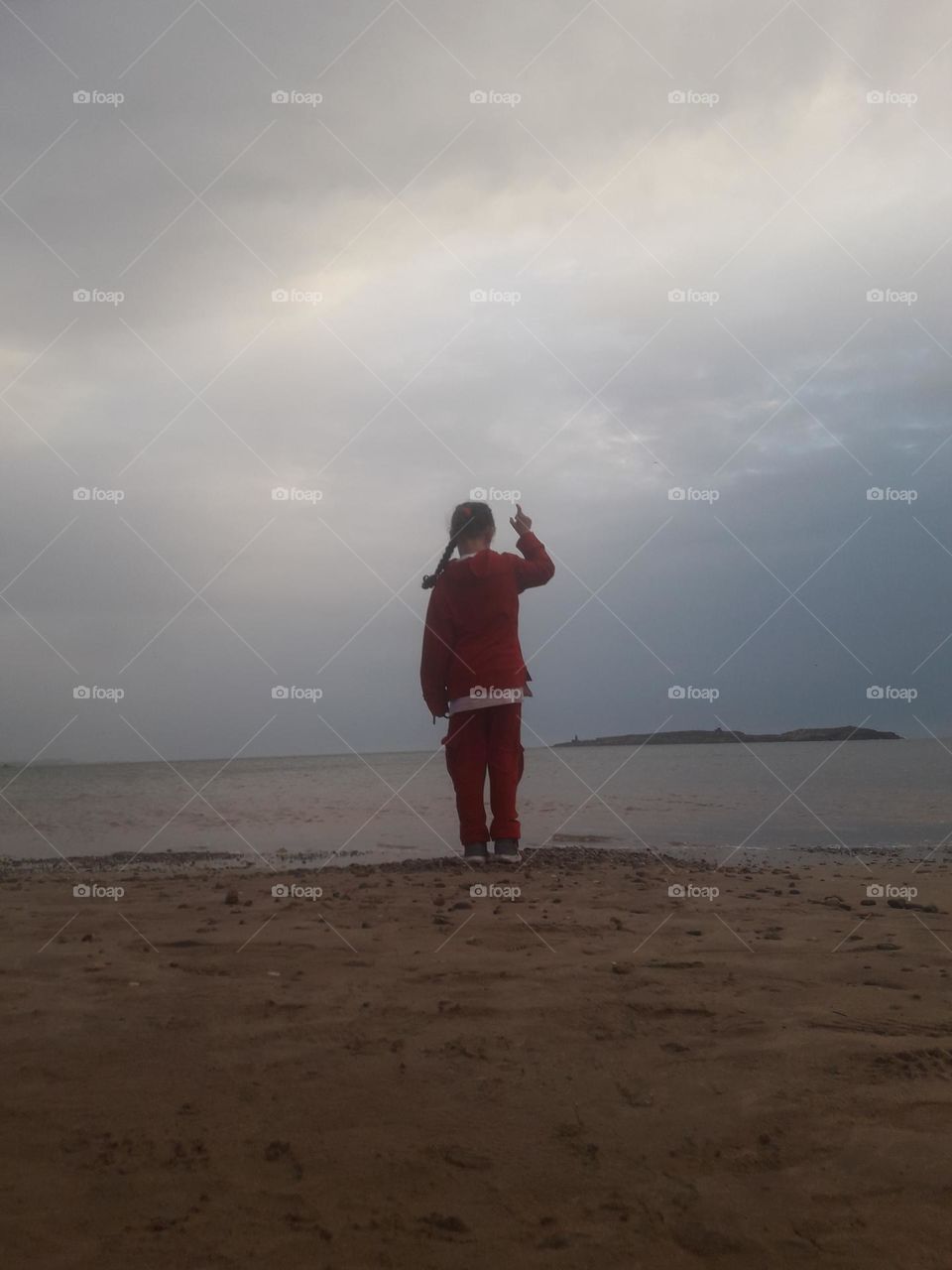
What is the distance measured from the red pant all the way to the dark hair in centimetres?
109

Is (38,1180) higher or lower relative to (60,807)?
lower

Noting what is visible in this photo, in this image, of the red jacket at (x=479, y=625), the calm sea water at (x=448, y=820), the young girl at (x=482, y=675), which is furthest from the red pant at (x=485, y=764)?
the calm sea water at (x=448, y=820)

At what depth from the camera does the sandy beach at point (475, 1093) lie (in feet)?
6.37

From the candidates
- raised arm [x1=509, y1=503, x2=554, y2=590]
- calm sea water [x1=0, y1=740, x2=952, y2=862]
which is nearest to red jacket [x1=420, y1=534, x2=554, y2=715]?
raised arm [x1=509, y1=503, x2=554, y2=590]

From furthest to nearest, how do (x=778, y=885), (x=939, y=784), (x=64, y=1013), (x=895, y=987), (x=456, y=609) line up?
(x=939, y=784), (x=456, y=609), (x=778, y=885), (x=895, y=987), (x=64, y=1013)

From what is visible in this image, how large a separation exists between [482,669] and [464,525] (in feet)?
3.70

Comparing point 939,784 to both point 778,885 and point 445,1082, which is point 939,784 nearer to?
point 778,885

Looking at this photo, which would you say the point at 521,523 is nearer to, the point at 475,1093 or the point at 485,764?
the point at 485,764

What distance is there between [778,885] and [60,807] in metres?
14.0

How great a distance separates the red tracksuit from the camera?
6.82m

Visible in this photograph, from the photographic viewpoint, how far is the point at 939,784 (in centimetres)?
1855

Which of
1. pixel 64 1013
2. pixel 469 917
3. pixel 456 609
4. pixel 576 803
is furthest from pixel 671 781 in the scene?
pixel 64 1013

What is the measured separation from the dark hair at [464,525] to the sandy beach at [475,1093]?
3134 millimetres

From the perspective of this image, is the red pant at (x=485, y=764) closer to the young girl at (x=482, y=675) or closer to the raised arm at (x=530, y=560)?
the young girl at (x=482, y=675)
